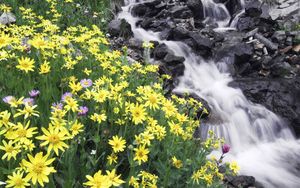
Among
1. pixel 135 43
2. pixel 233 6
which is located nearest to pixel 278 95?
pixel 135 43

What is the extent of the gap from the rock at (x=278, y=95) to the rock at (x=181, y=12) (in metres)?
4.35

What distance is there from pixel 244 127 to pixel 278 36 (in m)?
5.16

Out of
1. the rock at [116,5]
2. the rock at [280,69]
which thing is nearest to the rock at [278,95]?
the rock at [280,69]

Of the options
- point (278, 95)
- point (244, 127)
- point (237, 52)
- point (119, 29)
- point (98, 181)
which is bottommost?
point (244, 127)

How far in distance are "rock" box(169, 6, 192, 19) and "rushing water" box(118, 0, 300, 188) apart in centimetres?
243

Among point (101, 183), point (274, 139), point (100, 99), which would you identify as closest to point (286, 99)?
point (274, 139)

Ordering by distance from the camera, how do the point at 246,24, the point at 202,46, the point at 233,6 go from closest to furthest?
the point at 202,46, the point at 246,24, the point at 233,6

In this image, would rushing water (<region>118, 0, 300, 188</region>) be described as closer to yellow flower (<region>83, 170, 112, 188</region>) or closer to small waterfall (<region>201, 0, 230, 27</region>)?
small waterfall (<region>201, 0, 230, 27</region>)

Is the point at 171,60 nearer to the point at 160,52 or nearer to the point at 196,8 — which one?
the point at 160,52

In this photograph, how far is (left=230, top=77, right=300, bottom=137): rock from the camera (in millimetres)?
7887

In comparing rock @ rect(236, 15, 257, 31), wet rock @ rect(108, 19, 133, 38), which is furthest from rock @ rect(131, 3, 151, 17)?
rock @ rect(236, 15, 257, 31)

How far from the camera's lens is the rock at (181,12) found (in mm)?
12391

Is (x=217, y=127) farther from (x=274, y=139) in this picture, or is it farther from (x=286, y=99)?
(x=286, y=99)

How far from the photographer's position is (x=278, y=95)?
27.2 ft
